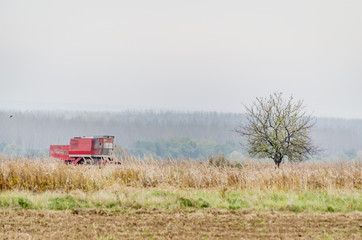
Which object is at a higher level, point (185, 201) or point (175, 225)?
point (185, 201)

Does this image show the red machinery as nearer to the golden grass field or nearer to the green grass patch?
the golden grass field

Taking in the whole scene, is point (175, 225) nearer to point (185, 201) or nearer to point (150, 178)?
point (185, 201)

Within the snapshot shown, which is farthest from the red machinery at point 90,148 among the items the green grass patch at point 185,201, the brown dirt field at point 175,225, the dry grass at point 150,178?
the brown dirt field at point 175,225

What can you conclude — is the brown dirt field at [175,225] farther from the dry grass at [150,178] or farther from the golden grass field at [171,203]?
the dry grass at [150,178]

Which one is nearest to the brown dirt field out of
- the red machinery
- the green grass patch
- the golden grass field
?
the golden grass field

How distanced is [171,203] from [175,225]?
1.83 m

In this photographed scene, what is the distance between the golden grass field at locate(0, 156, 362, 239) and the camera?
8141mm

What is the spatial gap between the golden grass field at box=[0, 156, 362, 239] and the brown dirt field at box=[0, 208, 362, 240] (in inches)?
0.7

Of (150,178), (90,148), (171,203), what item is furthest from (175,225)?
(90,148)

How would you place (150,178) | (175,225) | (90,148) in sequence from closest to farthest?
(175,225)
(150,178)
(90,148)

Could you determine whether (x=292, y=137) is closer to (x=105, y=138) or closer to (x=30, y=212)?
(x=105, y=138)

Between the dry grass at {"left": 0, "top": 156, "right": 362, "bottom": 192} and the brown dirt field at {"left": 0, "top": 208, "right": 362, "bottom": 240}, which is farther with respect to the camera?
the dry grass at {"left": 0, "top": 156, "right": 362, "bottom": 192}

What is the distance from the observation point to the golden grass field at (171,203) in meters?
8.14

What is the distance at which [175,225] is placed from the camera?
8.46 metres
